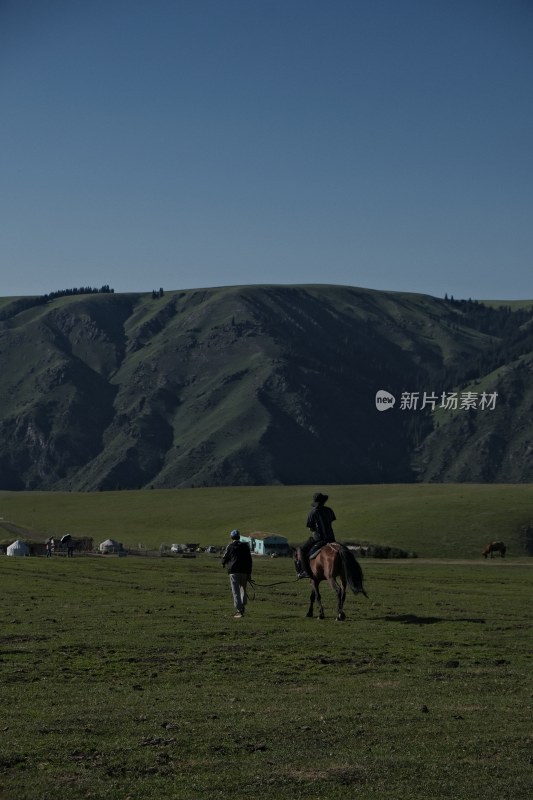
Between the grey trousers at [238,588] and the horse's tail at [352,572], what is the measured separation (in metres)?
Answer: 3.66

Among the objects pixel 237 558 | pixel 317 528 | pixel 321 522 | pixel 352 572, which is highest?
pixel 321 522

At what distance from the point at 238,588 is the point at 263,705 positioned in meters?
16.0

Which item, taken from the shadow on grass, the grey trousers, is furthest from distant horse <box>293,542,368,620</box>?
the grey trousers

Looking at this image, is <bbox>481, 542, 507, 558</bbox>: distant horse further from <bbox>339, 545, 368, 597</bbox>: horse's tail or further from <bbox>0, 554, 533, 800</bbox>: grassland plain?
<bbox>339, 545, 368, 597</bbox>: horse's tail

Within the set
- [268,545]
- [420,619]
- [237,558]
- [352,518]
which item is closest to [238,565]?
[237,558]

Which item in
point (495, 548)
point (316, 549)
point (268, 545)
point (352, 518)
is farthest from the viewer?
point (352, 518)

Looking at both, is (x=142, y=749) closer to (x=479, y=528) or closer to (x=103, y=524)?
(x=479, y=528)

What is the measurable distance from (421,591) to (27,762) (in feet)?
122

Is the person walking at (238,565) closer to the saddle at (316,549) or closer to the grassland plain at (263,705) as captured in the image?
the grassland plain at (263,705)

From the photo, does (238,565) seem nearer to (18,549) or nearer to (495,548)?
(18,549)

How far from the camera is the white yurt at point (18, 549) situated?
11706 centimetres

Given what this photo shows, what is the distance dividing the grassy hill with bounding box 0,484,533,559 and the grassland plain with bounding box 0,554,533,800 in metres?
98.7

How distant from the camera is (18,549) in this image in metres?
117

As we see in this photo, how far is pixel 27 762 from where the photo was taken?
14977mm
